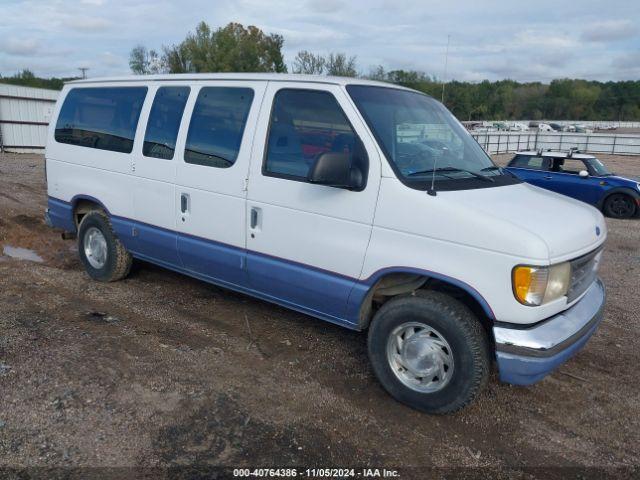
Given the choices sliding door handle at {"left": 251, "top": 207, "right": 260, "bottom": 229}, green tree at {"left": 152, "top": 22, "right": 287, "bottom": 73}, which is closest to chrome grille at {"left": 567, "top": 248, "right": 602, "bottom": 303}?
sliding door handle at {"left": 251, "top": 207, "right": 260, "bottom": 229}

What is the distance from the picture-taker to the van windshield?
12.3 feet

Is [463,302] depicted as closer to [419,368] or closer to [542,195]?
[419,368]

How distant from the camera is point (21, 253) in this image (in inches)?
290

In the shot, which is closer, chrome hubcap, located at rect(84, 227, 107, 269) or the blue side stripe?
the blue side stripe

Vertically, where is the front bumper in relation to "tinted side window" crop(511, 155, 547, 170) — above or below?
below

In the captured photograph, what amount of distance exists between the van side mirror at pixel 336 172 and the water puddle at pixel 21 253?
498 cm

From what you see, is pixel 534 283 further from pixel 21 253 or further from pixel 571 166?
pixel 571 166

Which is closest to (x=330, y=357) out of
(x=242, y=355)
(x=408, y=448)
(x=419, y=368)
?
(x=242, y=355)

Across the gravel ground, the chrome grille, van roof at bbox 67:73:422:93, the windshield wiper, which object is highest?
van roof at bbox 67:73:422:93

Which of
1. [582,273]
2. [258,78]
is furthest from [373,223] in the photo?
[258,78]

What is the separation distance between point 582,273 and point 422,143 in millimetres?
1460

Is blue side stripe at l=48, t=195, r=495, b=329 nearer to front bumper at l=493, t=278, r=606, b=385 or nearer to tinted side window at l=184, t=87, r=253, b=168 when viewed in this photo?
front bumper at l=493, t=278, r=606, b=385

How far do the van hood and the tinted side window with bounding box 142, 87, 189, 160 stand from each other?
266 centimetres

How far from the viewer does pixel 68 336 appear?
183 inches
